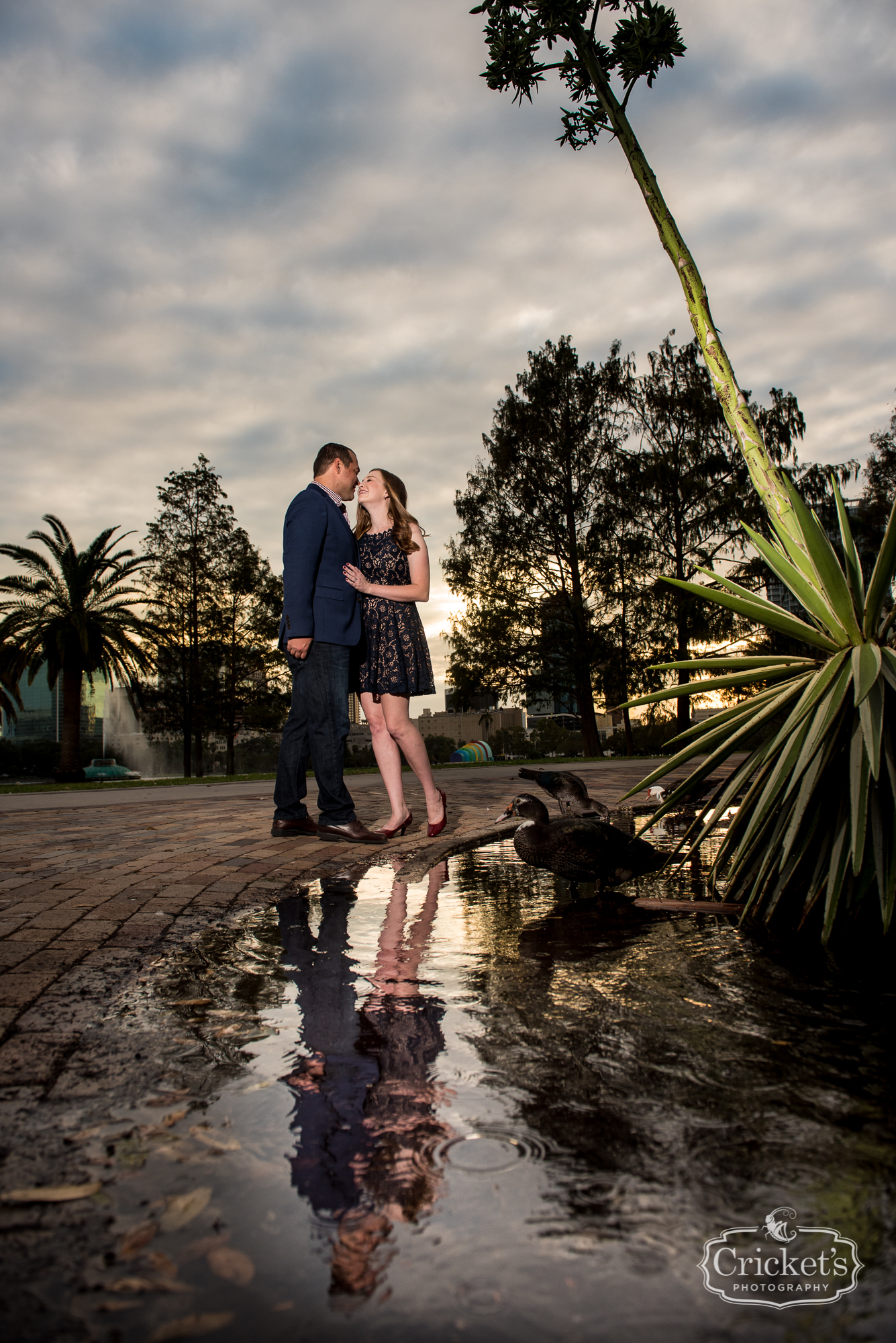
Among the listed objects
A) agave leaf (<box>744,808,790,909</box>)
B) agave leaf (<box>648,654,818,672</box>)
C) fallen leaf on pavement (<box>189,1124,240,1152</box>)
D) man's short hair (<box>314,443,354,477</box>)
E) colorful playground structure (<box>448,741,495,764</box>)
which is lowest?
colorful playground structure (<box>448,741,495,764</box>)

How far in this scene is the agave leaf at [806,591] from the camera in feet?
9.53

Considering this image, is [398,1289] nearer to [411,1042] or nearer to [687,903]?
[411,1042]

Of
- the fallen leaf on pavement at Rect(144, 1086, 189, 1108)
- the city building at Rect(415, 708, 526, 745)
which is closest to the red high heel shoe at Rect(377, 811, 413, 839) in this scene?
the fallen leaf on pavement at Rect(144, 1086, 189, 1108)

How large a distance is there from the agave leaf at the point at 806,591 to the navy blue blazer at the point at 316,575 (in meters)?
2.40

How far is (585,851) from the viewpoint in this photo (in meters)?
3.41

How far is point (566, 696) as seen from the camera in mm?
27234

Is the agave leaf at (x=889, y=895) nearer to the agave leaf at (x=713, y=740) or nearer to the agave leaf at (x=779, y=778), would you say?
the agave leaf at (x=779, y=778)

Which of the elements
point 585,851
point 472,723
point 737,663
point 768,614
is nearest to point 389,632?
point 585,851

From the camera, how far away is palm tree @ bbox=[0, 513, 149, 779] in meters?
24.5

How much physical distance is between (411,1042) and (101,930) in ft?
4.97

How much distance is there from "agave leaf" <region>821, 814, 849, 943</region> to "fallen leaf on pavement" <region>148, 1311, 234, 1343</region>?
1779 mm

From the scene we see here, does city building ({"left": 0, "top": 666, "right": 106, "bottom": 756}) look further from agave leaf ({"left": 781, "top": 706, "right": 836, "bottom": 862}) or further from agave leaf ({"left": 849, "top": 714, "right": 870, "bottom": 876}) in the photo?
agave leaf ({"left": 849, "top": 714, "right": 870, "bottom": 876})

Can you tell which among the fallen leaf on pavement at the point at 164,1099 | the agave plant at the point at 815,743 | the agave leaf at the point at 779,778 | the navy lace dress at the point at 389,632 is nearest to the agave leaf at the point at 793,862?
the agave plant at the point at 815,743

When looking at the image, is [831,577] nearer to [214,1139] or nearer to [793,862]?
[793,862]
